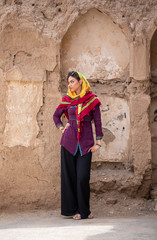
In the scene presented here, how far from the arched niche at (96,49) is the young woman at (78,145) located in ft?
2.76

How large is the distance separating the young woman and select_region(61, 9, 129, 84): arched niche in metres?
0.84

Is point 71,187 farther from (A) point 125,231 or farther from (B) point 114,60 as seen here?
(B) point 114,60

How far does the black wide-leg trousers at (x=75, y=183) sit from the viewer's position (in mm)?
3949

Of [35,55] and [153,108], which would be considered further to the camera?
[153,108]

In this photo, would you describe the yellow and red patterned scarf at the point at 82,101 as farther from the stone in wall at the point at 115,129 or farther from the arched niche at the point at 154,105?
the arched niche at the point at 154,105

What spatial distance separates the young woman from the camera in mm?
3959

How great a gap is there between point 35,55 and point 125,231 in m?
2.52

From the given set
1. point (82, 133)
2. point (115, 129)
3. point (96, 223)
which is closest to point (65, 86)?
point (115, 129)

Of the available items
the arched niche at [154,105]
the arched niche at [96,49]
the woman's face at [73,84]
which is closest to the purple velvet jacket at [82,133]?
the woman's face at [73,84]

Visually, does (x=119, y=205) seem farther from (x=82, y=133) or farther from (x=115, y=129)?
(x=82, y=133)

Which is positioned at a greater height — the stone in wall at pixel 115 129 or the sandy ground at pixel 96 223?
the stone in wall at pixel 115 129

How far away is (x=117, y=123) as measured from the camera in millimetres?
4840

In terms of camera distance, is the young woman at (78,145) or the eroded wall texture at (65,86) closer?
the young woman at (78,145)

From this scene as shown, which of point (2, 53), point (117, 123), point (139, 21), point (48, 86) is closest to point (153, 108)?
point (117, 123)
